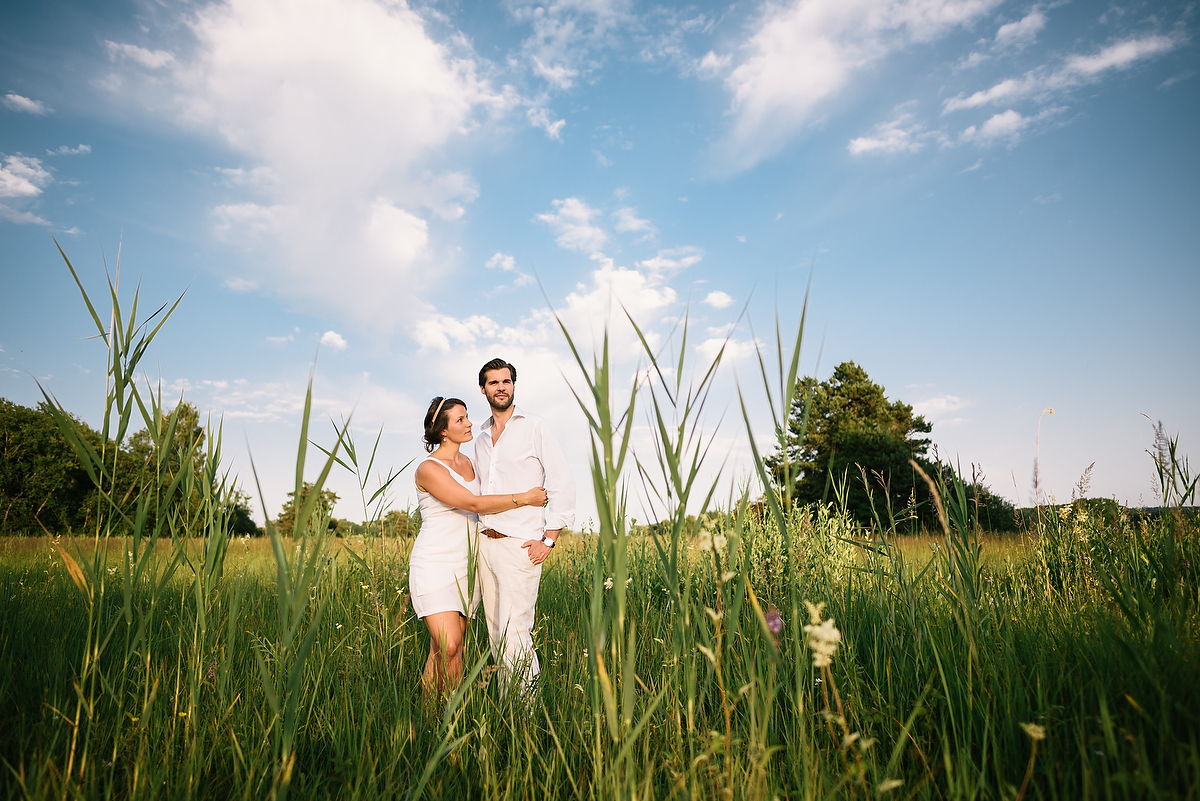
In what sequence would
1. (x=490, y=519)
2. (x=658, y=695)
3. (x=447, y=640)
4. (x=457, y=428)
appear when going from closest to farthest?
(x=658, y=695)
(x=447, y=640)
(x=490, y=519)
(x=457, y=428)

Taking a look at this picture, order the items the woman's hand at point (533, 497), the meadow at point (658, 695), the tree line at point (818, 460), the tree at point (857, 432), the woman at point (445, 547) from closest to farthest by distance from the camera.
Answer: the meadow at point (658, 695) < the woman at point (445, 547) < the woman's hand at point (533, 497) < the tree line at point (818, 460) < the tree at point (857, 432)

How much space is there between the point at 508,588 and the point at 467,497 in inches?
23.1

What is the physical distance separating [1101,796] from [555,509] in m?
2.66

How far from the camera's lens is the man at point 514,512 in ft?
10.3

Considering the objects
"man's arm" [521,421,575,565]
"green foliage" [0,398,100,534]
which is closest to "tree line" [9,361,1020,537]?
"green foliage" [0,398,100,534]

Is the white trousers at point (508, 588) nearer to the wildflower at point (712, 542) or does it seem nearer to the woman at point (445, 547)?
the woman at point (445, 547)

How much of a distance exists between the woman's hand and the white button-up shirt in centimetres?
10

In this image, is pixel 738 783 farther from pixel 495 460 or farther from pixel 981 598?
pixel 495 460

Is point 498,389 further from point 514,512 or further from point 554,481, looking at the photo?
point 514,512

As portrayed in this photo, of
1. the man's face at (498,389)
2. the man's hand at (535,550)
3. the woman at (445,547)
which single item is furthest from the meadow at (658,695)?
the man's face at (498,389)

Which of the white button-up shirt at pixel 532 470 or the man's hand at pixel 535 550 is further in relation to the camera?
the white button-up shirt at pixel 532 470

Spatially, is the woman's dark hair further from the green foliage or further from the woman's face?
the green foliage

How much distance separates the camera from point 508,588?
10.3 ft

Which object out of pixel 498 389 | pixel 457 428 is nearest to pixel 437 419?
pixel 457 428
